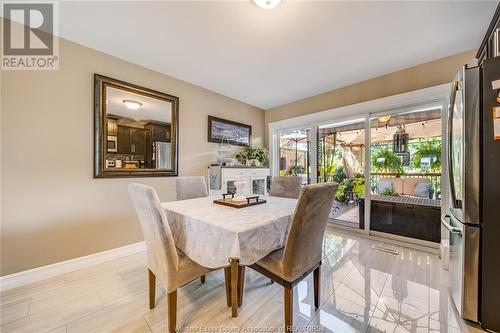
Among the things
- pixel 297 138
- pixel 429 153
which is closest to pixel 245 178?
pixel 297 138

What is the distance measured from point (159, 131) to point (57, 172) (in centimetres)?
121

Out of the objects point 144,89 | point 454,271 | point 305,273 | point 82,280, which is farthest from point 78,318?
point 454,271

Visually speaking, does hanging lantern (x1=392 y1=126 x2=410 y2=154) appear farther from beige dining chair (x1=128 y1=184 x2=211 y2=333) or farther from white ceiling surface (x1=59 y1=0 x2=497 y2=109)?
beige dining chair (x1=128 y1=184 x2=211 y2=333)

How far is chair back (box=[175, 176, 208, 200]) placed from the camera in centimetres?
240

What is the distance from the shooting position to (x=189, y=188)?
8.14ft

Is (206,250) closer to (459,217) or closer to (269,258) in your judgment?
(269,258)

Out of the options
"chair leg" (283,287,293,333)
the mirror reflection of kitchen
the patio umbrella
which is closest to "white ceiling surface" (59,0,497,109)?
the mirror reflection of kitchen

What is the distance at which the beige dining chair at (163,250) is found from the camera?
1.21m

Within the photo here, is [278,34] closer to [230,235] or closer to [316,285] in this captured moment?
[230,235]

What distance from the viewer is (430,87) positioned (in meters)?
2.57

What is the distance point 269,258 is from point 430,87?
3020 mm

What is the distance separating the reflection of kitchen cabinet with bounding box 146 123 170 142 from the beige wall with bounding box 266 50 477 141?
253cm

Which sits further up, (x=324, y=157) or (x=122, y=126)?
(x=122, y=126)

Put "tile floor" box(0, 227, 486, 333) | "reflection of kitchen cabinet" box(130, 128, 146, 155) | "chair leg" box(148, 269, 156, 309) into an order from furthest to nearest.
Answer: "reflection of kitchen cabinet" box(130, 128, 146, 155)
"chair leg" box(148, 269, 156, 309)
"tile floor" box(0, 227, 486, 333)
